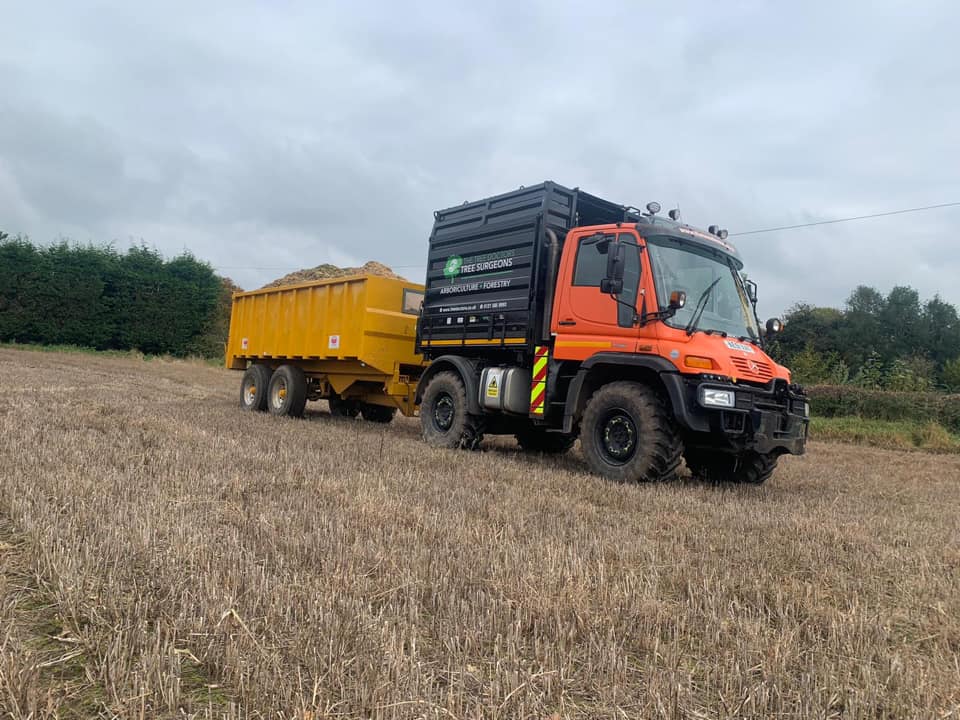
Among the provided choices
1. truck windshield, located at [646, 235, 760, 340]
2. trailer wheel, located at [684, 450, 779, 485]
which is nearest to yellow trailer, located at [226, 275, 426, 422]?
trailer wheel, located at [684, 450, 779, 485]

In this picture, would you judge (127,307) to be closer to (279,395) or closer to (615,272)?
(279,395)

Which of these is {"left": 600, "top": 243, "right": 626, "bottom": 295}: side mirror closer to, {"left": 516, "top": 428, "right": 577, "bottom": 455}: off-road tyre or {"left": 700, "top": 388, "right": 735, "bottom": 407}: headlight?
{"left": 700, "top": 388, "right": 735, "bottom": 407}: headlight

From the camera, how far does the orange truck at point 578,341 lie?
21.4 feet

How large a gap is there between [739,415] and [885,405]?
43.5ft

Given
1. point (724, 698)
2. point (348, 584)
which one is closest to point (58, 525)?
point (348, 584)

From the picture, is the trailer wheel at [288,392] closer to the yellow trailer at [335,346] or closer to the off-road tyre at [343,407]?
the yellow trailer at [335,346]

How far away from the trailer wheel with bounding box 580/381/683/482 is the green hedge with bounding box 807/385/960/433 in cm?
1263

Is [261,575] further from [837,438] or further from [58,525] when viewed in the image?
[837,438]

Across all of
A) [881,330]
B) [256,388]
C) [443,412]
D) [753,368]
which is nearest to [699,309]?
[753,368]

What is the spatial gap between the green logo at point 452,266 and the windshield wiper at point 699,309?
3451 millimetres

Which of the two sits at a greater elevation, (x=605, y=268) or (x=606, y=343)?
A: (x=605, y=268)

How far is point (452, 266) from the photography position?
932cm

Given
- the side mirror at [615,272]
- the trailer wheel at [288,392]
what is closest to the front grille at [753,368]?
the side mirror at [615,272]

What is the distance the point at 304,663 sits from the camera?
7.02 feet
